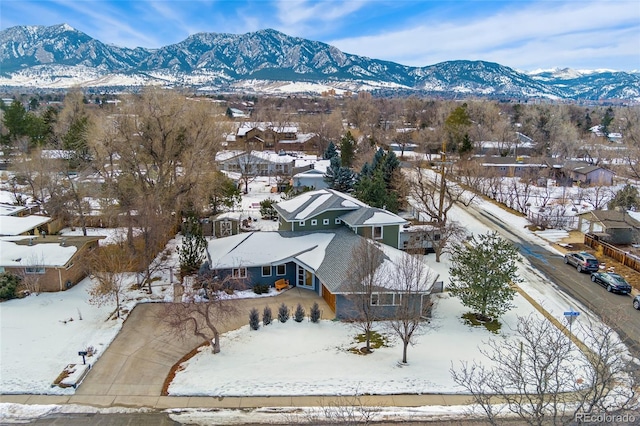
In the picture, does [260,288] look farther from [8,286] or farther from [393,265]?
[8,286]

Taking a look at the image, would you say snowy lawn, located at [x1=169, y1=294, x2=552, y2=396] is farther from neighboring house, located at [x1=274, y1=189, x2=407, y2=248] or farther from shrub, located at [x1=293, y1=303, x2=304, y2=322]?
neighboring house, located at [x1=274, y1=189, x2=407, y2=248]

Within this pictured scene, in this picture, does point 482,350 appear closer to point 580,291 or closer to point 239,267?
point 580,291

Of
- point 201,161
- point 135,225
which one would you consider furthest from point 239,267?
point 201,161

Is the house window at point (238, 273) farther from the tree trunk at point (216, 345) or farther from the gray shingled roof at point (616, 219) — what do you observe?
the gray shingled roof at point (616, 219)

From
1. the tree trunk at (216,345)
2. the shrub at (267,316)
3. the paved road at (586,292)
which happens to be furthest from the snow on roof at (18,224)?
the paved road at (586,292)

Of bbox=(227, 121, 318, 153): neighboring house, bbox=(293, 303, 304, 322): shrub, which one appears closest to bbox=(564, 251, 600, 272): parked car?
bbox=(293, 303, 304, 322): shrub

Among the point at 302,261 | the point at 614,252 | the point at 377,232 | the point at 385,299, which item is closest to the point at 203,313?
the point at 302,261
